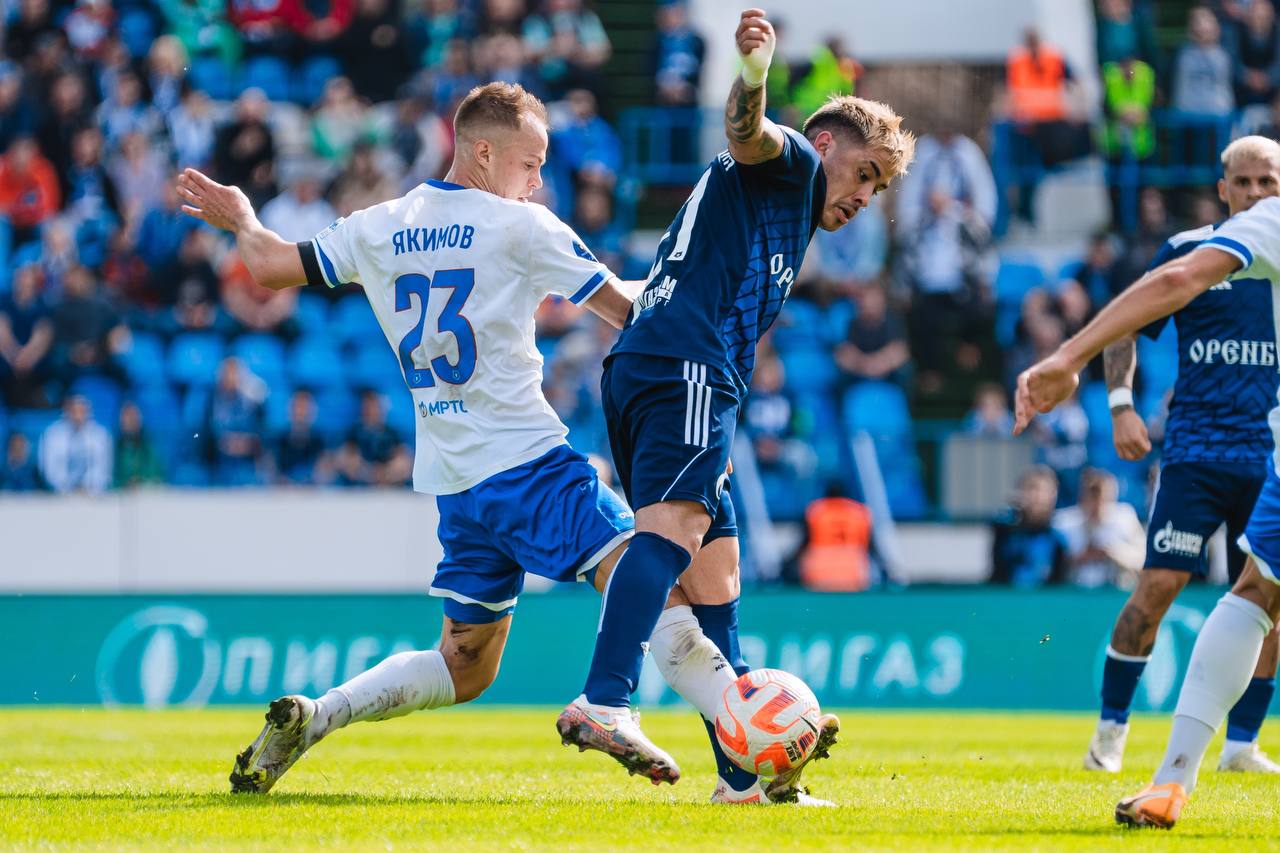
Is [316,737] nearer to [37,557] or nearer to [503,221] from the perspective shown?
[503,221]

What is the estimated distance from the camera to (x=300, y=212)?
1767cm

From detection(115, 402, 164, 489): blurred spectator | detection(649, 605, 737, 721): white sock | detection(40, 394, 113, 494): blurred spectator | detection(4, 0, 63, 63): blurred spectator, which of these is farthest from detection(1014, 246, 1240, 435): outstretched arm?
detection(4, 0, 63, 63): blurred spectator

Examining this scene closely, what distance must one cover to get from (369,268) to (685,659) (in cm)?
176

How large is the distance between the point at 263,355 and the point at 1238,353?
34.1ft

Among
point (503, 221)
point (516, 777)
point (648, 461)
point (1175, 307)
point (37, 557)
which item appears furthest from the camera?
point (37, 557)

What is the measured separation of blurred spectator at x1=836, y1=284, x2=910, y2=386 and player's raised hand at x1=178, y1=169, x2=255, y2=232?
425 inches

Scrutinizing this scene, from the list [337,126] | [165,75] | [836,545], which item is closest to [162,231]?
[165,75]

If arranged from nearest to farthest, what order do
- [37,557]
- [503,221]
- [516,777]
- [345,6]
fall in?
[503,221] → [516,777] → [37,557] → [345,6]

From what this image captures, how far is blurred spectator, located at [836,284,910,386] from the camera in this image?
1653cm

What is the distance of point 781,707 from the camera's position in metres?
5.39

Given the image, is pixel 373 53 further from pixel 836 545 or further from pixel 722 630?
pixel 722 630

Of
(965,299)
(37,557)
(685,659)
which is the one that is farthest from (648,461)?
(965,299)

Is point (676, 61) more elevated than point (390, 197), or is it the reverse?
point (676, 61)

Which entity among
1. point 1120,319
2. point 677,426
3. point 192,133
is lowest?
point 677,426
